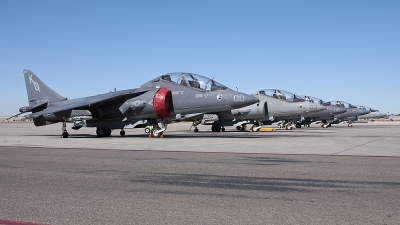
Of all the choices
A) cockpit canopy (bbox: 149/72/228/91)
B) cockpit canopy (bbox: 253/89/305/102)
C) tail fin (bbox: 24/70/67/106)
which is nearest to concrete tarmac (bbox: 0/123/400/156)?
cockpit canopy (bbox: 149/72/228/91)

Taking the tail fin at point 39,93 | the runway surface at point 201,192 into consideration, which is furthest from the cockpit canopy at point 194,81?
the runway surface at point 201,192

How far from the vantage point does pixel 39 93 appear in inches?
Answer: 1022

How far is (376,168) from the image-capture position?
8734 millimetres

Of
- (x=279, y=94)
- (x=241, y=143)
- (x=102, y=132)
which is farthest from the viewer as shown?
(x=279, y=94)

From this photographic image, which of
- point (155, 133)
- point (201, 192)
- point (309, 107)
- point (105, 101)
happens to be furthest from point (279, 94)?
point (201, 192)

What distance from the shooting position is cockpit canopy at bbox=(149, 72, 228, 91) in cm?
2133

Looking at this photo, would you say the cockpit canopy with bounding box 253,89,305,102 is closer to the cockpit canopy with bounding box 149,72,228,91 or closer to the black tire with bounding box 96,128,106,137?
the cockpit canopy with bounding box 149,72,228,91

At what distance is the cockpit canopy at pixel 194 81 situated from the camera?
21328 mm

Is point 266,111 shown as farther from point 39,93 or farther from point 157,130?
point 39,93

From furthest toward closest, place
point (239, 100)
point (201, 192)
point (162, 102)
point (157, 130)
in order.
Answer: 1. point (157, 130)
2. point (239, 100)
3. point (162, 102)
4. point (201, 192)

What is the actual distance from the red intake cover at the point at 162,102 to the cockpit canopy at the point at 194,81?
2.80 ft

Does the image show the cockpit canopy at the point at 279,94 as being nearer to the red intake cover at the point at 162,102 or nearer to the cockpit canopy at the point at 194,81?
the cockpit canopy at the point at 194,81

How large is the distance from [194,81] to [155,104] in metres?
2.40

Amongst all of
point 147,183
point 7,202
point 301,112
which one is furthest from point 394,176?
point 301,112
